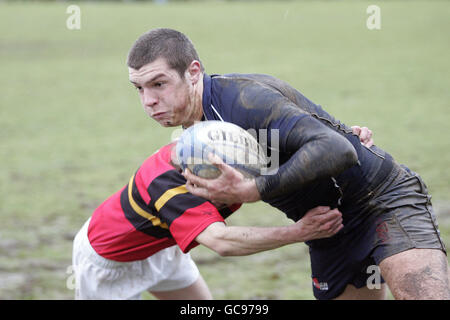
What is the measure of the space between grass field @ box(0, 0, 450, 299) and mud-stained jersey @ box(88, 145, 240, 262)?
1.70 meters

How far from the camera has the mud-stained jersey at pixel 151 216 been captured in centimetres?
394

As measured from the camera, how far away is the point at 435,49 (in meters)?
21.2

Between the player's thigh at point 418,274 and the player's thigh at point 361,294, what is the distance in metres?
0.78

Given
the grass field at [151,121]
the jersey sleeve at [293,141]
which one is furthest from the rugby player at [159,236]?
the grass field at [151,121]

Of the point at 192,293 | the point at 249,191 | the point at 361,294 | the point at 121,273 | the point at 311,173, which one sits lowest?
the point at 192,293

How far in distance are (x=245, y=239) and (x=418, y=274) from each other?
98 centimetres

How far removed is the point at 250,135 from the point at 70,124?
10.9 metres

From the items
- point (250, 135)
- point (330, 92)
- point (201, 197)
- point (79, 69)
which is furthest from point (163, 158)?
point (79, 69)

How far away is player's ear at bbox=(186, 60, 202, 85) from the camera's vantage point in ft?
12.5

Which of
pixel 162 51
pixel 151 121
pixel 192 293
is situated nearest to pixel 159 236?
pixel 192 293

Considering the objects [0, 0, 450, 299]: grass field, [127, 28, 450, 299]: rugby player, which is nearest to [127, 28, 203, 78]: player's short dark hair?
[127, 28, 450, 299]: rugby player

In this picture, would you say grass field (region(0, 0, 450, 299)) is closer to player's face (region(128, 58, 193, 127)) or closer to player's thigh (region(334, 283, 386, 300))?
player's thigh (region(334, 283, 386, 300))

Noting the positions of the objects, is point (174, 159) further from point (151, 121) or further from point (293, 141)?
point (151, 121)

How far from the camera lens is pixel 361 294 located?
459 centimetres
